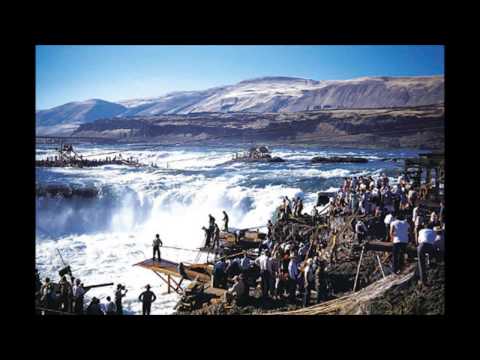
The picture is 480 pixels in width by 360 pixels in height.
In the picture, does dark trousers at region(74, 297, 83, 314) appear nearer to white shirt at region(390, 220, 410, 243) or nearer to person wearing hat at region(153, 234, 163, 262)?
person wearing hat at region(153, 234, 163, 262)

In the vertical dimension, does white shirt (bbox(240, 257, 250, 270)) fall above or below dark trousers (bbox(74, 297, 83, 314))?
above

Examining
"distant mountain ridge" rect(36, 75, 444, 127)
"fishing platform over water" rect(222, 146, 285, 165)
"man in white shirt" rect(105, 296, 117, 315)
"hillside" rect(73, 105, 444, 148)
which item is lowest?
"man in white shirt" rect(105, 296, 117, 315)

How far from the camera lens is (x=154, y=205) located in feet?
21.0

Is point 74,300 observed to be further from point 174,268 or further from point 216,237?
point 216,237

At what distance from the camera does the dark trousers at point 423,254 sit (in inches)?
229

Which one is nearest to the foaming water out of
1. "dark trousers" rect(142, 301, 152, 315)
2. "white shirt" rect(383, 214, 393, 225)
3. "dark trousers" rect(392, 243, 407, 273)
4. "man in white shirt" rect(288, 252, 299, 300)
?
"dark trousers" rect(142, 301, 152, 315)

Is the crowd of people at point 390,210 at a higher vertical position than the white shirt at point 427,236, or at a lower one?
higher

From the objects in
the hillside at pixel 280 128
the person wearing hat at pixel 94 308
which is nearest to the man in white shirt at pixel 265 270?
the hillside at pixel 280 128

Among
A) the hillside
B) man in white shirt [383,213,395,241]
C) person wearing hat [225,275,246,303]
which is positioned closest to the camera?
person wearing hat [225,275,246,303]

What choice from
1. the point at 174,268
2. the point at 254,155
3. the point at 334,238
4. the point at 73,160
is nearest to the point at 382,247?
the point at 334,238

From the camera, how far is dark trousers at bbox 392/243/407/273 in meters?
5.95

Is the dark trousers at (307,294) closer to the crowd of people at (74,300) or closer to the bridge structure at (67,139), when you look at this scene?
the crowd of people at (74,300)

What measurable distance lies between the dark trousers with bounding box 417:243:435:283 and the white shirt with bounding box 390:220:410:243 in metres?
0.22
